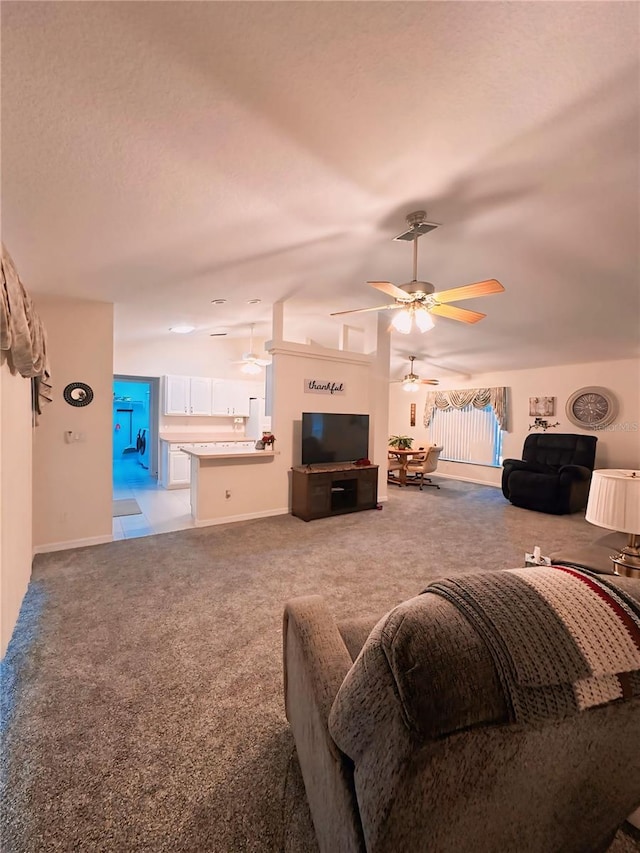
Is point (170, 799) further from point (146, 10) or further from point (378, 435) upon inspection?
point (378, 435)

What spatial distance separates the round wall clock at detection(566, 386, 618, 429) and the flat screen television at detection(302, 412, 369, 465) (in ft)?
13.6

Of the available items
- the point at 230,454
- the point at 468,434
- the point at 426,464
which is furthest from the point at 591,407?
the point at 230,454

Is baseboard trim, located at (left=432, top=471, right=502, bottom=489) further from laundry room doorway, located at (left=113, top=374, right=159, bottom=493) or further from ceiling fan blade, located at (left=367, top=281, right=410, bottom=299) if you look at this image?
laundry room doorway, located at (left=113, top=374, right=159, bottom=493)

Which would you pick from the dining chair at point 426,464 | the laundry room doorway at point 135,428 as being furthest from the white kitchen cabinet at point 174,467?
the dining chair at point 426,464

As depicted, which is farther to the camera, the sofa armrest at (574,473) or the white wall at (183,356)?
the white wall at (183,356)

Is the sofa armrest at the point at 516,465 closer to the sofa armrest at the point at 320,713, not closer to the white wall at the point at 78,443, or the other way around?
the sofa armrest at the point at 320,713

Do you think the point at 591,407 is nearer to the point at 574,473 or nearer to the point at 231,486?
the point at 574,473

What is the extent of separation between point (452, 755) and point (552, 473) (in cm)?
629

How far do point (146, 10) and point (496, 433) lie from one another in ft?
26.8

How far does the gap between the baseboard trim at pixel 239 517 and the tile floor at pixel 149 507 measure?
13 cm

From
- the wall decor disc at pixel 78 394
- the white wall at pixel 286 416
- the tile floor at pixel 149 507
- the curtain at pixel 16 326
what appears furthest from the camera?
the white wall at pixel 286 416

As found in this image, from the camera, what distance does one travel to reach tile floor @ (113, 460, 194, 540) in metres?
4.31

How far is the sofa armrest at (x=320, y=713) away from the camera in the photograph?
2.59ft

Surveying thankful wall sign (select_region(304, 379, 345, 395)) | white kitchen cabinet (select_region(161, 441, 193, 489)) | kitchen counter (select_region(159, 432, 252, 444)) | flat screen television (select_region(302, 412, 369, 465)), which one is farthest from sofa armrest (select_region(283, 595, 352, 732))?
kitchen counter (select_region(159, 432, 252, 444))
